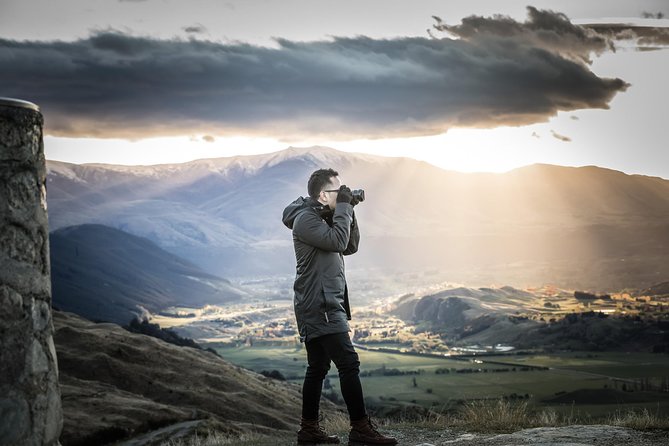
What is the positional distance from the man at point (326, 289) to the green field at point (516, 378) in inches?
2190

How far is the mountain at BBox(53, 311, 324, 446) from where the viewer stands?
26500mm

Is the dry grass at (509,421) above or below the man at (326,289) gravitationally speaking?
below

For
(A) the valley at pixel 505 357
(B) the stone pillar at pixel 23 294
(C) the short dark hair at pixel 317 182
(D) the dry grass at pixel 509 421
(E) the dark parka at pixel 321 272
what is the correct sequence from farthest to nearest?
(A) the valley at pixel 505 357 < (D) the dry grass at pixel 509 421 < (C) the short dark hair at pixel 317 182 < (E) the dark parka at pixel 321 272 < (B) the stone pillar at pixel 23 294

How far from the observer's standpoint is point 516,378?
10525 cm

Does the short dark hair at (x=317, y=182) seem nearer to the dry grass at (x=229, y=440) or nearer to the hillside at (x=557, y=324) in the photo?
the dry grass at (x=229, y=440)

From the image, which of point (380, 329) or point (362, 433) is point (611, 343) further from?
point (362, 433)

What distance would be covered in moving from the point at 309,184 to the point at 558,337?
141 metres

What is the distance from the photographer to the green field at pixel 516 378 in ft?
261

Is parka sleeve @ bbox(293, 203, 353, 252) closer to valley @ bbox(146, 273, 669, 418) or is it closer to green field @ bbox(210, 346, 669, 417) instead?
valley @ bbox(146, 273, 669, 418)

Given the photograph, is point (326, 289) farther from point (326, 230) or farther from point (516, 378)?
point (516, 378)

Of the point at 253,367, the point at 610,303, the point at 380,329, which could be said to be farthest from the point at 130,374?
the point at 610,303

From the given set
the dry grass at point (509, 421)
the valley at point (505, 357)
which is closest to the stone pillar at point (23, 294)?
the dry grass at point (509, 421)

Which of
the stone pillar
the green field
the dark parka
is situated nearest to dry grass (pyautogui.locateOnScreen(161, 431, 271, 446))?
the dark parka

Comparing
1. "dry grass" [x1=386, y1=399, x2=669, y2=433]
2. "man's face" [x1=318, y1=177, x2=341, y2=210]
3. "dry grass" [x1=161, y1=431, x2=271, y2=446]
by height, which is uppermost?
"man's face" [x1=318, y1=177, x2=341, y2=210]
